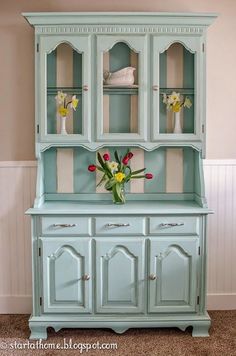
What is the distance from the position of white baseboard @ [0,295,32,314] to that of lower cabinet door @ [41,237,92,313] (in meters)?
0.46

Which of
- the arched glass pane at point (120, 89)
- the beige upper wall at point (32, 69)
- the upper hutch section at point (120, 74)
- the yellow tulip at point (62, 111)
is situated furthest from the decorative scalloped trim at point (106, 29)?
the yellow tulip at point (62, 111)

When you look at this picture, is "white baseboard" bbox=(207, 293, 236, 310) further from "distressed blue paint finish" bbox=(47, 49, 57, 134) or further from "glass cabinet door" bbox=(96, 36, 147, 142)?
"distressed blue paint finish" bbox=(47, 49, 57, 134)

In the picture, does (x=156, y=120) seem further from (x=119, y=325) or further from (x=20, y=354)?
(x=20, y=354)

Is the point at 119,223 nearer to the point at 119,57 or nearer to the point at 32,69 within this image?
the point at 119,57

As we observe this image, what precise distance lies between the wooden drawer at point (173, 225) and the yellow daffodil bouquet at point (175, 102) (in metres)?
0.72

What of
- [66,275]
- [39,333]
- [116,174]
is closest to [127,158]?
[116,174]

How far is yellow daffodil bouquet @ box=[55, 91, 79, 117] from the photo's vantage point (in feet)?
10.4

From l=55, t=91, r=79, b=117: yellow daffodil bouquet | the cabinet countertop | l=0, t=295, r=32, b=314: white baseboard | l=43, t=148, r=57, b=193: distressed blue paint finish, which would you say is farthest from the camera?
l=0, t=295, r=32, b=314: white baseboard

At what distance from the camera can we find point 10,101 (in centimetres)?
341

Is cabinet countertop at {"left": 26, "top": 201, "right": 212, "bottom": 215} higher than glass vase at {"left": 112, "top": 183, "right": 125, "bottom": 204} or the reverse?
the reverse

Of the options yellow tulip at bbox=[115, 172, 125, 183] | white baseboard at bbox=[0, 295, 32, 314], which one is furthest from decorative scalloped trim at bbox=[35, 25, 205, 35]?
white baseboard at bbox=[0, 295, 32, 314]

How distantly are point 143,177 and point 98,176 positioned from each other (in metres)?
0.32

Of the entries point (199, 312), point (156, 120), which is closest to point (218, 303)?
point (199, 312)

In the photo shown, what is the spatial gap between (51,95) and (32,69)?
1.01 ft
